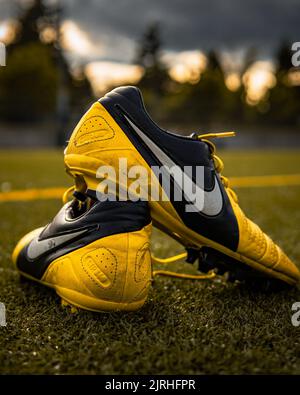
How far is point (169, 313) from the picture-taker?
42.6 inches

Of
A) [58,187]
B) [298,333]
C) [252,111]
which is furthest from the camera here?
[252,111]

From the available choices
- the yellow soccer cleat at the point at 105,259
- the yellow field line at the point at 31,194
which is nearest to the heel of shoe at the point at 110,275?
the yellow soccer cleat at the point at 105,259

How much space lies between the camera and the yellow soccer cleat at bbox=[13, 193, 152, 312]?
1039mm

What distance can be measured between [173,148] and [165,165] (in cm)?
5

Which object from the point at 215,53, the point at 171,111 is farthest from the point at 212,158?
the point at 215,53

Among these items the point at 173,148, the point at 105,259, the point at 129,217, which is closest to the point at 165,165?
the point at 173,148

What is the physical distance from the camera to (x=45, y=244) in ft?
3.95

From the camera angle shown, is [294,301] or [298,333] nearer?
[298,333]

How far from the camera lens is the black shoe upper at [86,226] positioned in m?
1.07

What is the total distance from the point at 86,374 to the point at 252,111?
29.1 meters

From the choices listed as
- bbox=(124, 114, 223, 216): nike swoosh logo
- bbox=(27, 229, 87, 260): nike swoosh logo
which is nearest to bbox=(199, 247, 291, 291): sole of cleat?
bbox=(124, 114, 223, 216): nike swoosh logo

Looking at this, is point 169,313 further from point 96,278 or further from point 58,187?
point 58,187

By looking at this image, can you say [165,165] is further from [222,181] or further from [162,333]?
[162,333]

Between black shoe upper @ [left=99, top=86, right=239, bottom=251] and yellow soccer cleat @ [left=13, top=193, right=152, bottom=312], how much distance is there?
0.13 metres
